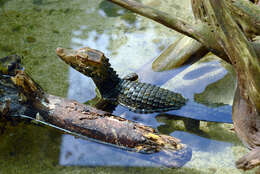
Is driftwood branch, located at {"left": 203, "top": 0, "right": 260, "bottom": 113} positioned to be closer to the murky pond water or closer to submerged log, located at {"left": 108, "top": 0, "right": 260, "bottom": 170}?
submerged log, located at {"left": 108, "top": 0, "right": 260, "bottom": 170}

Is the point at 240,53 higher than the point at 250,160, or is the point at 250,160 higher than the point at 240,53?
the point at 240,53

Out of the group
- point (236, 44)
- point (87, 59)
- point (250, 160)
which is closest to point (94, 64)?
point (87, 59)

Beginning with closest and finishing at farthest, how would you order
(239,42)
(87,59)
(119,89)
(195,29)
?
(239,42)
(195,29)
(87,59)
(119,89)

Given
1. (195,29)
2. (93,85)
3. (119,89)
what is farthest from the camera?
(93,85)

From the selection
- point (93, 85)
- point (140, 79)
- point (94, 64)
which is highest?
point (94, 64)

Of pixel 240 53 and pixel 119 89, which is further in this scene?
pixel 119 89

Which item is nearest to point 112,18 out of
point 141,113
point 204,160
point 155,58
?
point 155,58

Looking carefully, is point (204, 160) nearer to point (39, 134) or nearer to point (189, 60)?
point (189, 60)

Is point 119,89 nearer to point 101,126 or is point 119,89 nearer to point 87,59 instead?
point 87,59
